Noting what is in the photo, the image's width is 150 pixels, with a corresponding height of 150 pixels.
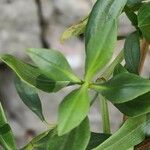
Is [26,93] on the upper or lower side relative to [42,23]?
upper

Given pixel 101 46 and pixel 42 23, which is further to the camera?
pixel 42 23

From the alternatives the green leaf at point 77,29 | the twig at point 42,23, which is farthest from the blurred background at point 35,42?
the green leaf at point 77,29

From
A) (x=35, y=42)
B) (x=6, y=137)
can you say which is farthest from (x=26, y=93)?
(x=35, y=42)

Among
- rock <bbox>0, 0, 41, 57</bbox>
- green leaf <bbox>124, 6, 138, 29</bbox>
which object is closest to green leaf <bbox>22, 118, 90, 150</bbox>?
green leaf <bbox>124, 6, 138, 29</bbox>

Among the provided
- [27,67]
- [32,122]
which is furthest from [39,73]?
[32,122]

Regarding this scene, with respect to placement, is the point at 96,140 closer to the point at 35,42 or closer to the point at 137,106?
the point at 137,106

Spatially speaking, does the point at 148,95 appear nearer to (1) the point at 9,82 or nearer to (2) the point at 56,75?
(2) the point at 56,75
